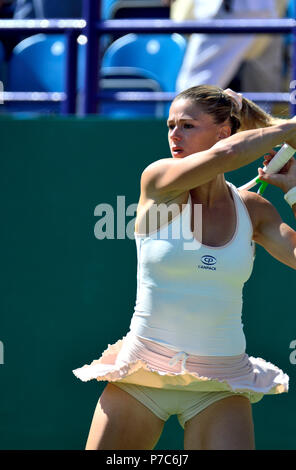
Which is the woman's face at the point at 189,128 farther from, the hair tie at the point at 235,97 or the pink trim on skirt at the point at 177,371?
the pink trim on skirt at the point at 177,371

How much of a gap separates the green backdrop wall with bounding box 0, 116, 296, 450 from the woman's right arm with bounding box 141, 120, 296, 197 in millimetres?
1373

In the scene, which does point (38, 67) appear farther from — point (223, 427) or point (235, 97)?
point (223, 427)

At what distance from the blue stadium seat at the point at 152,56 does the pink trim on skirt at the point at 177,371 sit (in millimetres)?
2827

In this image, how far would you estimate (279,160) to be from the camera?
8.82 ft

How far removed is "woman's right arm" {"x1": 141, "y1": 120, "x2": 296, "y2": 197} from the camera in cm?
243

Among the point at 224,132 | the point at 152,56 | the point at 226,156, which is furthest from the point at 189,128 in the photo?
the point at 152,56

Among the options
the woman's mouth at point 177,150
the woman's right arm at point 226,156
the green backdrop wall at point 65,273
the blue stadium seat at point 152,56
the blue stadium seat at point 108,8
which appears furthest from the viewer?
the blue stadium seat at point 108,8

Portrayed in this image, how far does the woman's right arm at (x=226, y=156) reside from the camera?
2430 mm

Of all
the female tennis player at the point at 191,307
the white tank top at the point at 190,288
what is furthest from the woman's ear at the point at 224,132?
the white tank top at the point at 190,288

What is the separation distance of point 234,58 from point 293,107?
1219 millimetres

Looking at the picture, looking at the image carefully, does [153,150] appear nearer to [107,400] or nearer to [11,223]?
[11,223]

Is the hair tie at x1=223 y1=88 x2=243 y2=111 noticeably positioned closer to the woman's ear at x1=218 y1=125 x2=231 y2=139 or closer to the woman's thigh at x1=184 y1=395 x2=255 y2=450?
the woman's ear at x1=218 y1=125 x2=231 y2=139

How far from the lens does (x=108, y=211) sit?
12.8 feet

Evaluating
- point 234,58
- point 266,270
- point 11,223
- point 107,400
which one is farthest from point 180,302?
point 234,58
